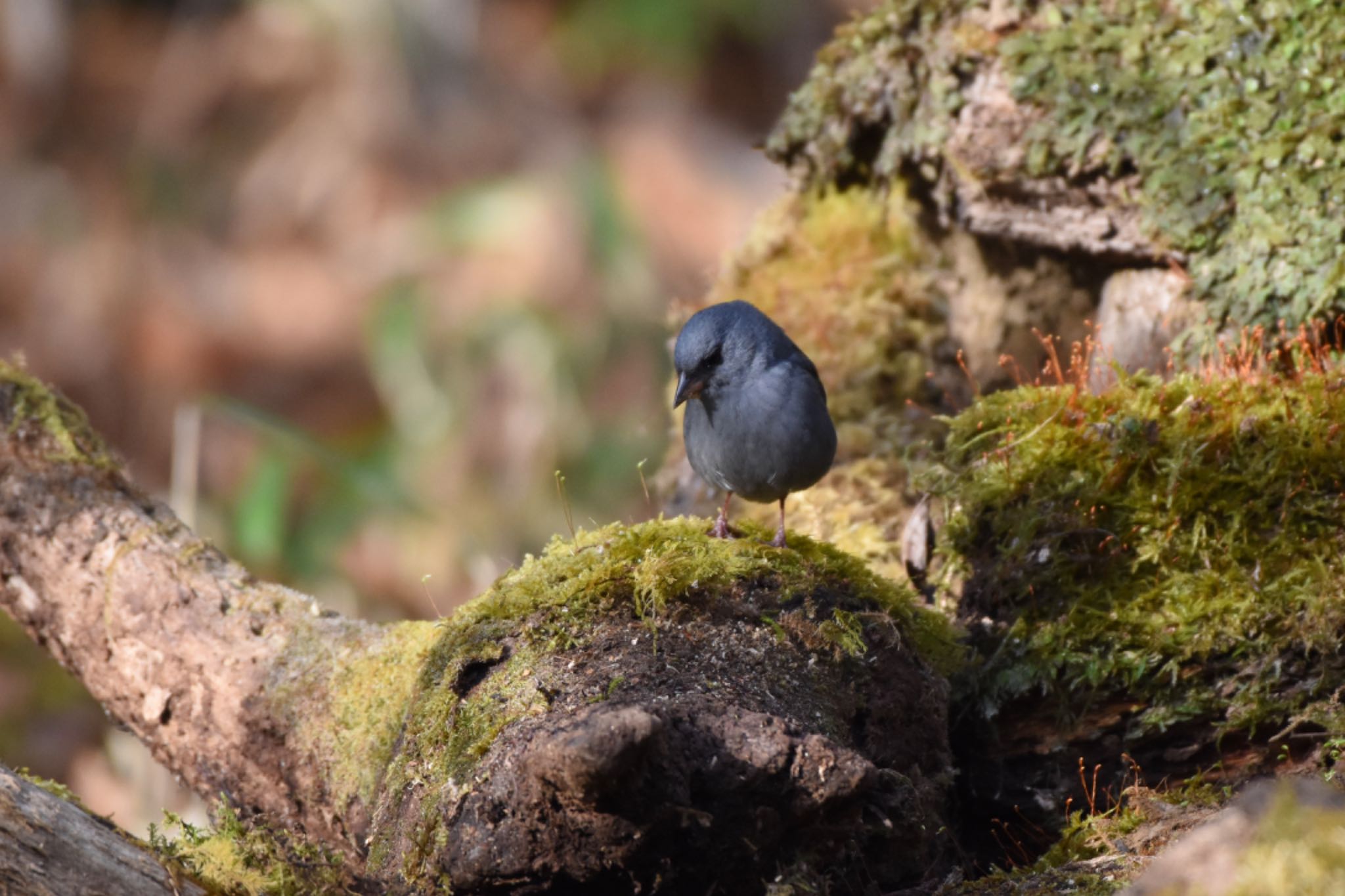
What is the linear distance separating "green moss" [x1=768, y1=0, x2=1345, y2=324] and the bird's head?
216cm

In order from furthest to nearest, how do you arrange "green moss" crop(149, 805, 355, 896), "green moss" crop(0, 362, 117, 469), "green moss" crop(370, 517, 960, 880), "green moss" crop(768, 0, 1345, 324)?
"green moss" crop(768, 0, 1345, 324) < "green moss" crop(0, 362, 117, 469) < "green moss" crop(149, 805, 355, 896) < "green moss" crop(370, 517, 960, 880)

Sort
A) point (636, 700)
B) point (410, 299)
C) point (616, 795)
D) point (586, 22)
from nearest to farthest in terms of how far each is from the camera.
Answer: point (616, 795) < point (636, 700) < point (410, 299) < point (586, 22)

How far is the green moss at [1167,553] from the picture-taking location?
12.8ft

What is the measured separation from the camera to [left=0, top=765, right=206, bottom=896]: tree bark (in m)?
2.66

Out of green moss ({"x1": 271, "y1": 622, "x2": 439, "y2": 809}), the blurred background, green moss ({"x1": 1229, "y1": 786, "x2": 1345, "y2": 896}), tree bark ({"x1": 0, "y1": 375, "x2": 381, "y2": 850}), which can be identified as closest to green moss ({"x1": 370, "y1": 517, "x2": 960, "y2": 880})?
green moss ({"x1": 271, "y1": 622, "x2": 439, "y2": 809})

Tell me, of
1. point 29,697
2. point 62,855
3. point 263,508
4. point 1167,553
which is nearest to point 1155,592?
point 1167,553

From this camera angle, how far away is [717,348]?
13.4 feet

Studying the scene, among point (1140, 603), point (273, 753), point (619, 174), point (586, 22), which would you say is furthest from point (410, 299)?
point (1140, 603)

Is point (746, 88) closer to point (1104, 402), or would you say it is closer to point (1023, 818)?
point (1104, 402)

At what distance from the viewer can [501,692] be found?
3152mm

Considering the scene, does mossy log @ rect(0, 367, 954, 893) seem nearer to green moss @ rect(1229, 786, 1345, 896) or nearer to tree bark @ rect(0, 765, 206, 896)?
tree bark @ rect(0, 765, 206, 896)

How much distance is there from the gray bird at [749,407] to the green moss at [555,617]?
35cm

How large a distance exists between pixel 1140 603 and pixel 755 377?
160 cm

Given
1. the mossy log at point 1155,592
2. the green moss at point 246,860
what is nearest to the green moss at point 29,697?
the green moss at point 246,860
